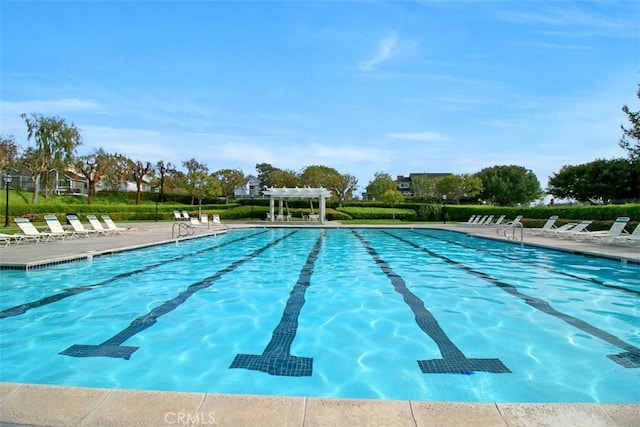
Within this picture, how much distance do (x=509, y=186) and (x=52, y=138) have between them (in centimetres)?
5145

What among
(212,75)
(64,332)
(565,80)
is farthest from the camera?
(212,75)

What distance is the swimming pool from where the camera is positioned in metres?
3.76

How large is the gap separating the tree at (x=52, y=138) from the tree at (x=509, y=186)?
4670 cm

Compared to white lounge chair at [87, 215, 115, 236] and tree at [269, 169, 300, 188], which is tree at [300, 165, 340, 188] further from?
white lounge chair at [87, 215, 115, 236]

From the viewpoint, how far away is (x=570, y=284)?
8156mm

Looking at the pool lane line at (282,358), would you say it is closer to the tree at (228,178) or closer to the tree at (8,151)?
the tree at (8,151)

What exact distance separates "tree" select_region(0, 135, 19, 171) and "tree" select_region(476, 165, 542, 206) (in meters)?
51.0

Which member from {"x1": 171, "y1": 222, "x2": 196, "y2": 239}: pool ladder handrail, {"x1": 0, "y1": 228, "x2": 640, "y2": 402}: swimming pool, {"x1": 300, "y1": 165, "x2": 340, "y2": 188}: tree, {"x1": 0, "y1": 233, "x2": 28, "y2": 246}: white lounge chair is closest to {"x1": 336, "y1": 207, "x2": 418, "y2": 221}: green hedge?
{"x1": 300, "y1": 165, "x2": 340, "y2": 188}: tree

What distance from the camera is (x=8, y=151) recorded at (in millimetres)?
36125

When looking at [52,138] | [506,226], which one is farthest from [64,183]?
[506,226]

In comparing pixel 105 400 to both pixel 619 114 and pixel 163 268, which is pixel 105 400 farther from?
pixel 619 114

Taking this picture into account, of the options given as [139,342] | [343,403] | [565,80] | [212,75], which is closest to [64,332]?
[139,342]

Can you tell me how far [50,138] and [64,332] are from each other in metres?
38.2

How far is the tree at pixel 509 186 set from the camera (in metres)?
53.5
